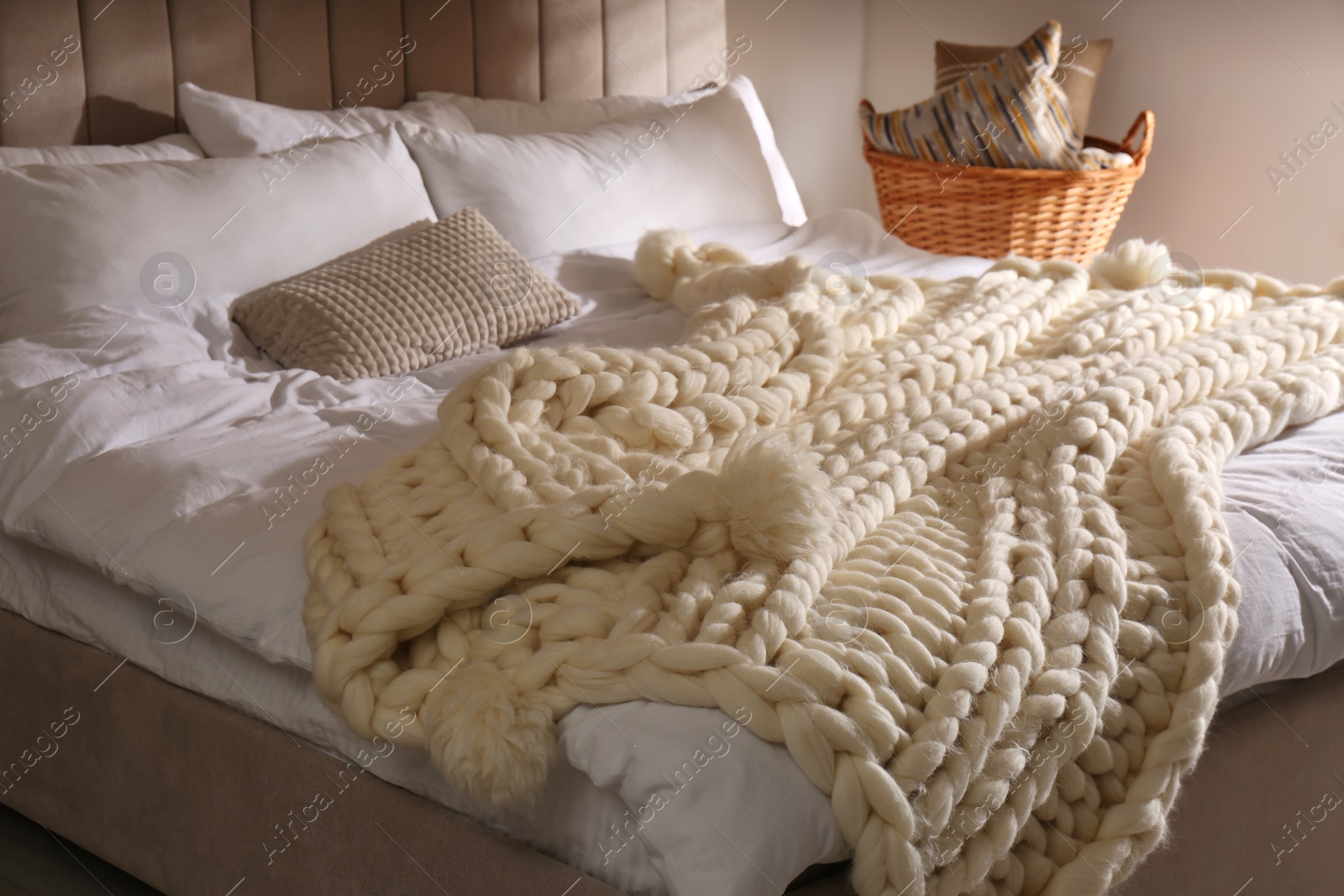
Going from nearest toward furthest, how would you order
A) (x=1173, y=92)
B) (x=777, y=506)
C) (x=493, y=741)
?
(x=493, y=741) < (x=777, y=506) < (x=1173, y=92)

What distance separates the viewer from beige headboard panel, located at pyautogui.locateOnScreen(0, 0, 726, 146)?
1.77 m

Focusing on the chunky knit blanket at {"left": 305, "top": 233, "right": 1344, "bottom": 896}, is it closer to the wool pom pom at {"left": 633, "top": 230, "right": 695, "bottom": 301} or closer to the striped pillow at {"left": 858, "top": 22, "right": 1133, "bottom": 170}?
the wool pom pom at {"left": 633, "top": 230, "right": 695, "bottom": 301}

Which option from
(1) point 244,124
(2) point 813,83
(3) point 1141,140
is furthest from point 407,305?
(2) point 813,83

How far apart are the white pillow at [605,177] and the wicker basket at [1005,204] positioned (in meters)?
0.47

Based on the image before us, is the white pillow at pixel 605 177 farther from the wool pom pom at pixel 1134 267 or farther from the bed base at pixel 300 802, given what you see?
the bed base at pixel 300 802

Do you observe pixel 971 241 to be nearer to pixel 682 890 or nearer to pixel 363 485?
pixel 363 485

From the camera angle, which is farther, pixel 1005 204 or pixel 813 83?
pixel 813 83

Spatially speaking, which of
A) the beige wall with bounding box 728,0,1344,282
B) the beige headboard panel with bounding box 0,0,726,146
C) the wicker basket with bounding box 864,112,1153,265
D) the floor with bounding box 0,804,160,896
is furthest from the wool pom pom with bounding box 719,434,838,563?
the beige wall with bounding box 728,0,1344,282

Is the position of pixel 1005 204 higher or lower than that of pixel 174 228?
lower

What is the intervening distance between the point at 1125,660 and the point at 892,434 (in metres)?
0.30

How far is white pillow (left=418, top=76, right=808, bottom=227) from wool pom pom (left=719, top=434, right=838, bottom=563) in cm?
158

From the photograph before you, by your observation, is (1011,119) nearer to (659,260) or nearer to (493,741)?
(659,260)

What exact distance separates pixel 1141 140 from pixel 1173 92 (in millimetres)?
328

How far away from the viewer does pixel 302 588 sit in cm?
96
